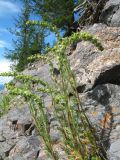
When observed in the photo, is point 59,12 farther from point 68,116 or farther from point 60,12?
point 68,116

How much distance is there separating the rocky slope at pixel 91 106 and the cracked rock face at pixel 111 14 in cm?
34

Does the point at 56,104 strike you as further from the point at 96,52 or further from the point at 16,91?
the point at 96,52

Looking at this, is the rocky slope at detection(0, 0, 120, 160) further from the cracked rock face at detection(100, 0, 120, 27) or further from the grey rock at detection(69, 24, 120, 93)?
the cracked rock face at detection(100, 0, 120, 27)

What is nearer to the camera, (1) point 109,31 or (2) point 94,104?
(2) point 94,104

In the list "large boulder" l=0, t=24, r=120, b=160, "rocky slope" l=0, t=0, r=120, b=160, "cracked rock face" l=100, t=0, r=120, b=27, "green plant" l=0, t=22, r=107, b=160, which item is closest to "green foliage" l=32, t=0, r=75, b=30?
"cracked rock face" l=100, t=0, r=120, b=27

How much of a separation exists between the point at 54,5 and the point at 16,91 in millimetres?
20055

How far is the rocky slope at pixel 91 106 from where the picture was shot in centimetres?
818

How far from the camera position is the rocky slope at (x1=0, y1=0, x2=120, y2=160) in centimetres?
818

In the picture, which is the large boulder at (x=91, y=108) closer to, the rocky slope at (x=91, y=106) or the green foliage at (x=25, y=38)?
the rocky slope at (x=91, y=106)

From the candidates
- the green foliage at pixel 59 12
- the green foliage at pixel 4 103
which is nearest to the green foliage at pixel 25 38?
the green foliage at pixel 59 12

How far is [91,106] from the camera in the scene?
8602 mm

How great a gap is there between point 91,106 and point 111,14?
551cm

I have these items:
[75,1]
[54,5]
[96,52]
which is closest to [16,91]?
[96,52]

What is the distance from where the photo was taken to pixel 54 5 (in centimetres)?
2644
